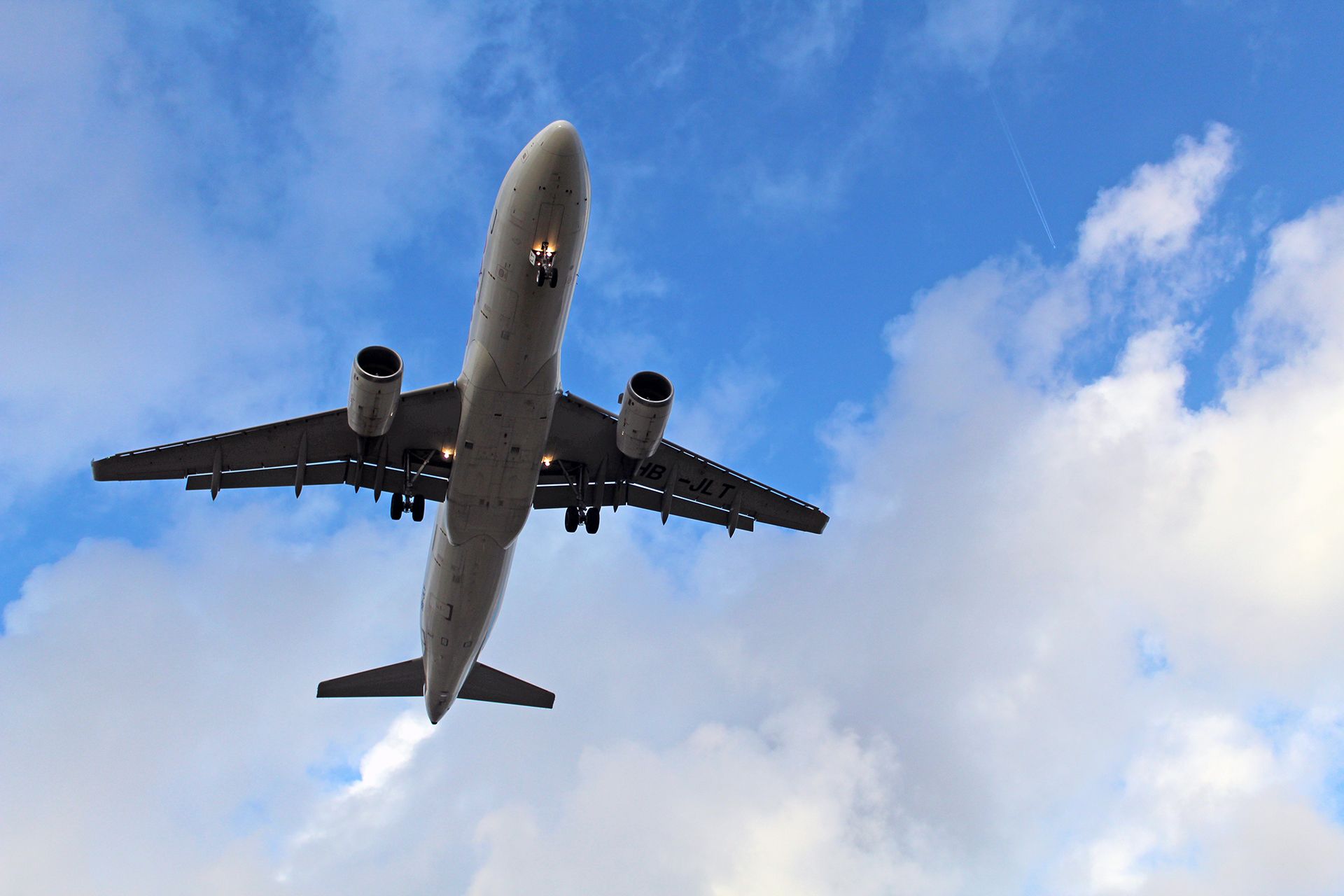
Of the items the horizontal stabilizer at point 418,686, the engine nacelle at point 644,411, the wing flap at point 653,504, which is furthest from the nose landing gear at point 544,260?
the horizontal stabilizer at point 418,686

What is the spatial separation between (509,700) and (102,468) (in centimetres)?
1340

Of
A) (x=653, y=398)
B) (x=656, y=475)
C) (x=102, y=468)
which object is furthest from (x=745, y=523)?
(x=102, y=468)

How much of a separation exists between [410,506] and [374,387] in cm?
565

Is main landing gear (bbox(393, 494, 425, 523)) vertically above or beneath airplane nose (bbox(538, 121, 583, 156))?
beneath

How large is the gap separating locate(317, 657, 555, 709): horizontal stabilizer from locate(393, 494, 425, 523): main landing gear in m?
5.92

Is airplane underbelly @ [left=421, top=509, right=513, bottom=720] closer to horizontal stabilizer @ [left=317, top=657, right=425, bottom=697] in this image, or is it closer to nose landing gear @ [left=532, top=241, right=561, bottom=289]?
horizontal stabilizer @ [left=317, top=657, right=425, bottom=697]

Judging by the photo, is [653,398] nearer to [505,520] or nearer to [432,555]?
[505,520]

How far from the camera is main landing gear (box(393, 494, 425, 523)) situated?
2594cm

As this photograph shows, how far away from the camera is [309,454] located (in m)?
25.2

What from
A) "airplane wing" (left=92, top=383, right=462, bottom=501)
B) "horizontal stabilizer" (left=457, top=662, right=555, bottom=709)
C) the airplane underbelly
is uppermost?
"airplane wing" (left=92, top=383, right=462, bottom=501)

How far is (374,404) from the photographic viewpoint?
21.3 metres

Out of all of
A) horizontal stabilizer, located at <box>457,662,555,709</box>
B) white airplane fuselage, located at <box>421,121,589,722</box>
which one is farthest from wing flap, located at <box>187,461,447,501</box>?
horizontal stabilizer, located at <box>457,662,555,709</box>

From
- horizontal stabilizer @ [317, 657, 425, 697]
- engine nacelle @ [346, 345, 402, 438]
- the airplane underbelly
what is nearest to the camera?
engine nacelle @ [346, 345, 402, 438]

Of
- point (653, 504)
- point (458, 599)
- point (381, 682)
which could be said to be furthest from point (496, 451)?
point (381, 682)
